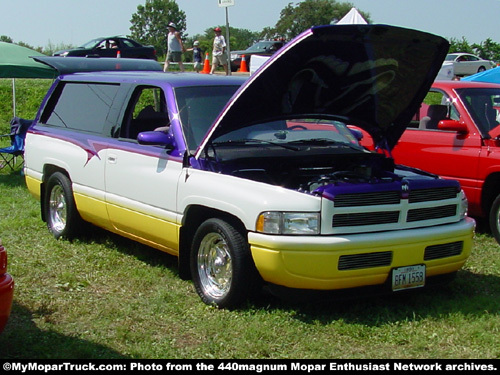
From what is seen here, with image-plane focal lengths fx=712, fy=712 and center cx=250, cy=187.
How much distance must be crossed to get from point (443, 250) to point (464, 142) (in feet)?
9.45

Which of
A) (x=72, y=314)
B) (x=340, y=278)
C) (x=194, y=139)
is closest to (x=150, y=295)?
(x=72, y=314)

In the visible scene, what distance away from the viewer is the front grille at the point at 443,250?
520 cm

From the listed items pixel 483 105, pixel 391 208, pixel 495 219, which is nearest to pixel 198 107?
pixel 391 208

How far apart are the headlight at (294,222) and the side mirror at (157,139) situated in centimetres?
141

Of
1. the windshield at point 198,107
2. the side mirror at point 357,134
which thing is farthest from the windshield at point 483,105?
the windshield at point 198,107

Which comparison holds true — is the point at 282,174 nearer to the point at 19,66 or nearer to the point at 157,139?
the point at 157,139

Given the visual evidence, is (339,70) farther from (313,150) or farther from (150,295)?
(150,295)

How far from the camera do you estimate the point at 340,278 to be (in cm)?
486

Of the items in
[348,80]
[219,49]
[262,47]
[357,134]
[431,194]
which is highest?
[262,47]

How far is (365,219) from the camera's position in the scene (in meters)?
4.95

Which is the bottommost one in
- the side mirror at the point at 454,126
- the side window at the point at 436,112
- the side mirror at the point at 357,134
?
the side mirror at the point at 357,134

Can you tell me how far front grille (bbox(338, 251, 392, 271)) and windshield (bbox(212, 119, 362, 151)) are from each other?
1450 mm

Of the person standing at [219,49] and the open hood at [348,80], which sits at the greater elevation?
the person standing at [219,49]

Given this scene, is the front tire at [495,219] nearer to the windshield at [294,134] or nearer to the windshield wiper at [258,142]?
the windshield at [294,134]
